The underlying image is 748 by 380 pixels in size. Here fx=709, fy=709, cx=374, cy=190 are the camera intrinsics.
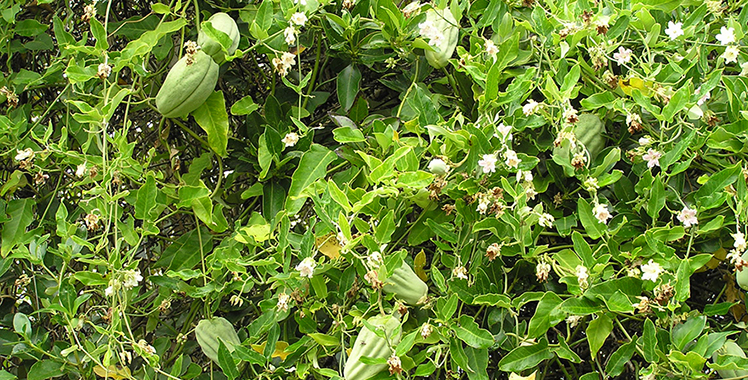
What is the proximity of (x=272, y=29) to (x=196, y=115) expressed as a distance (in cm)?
21

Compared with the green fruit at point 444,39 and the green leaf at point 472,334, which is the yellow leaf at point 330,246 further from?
the green fruit at point 444,39

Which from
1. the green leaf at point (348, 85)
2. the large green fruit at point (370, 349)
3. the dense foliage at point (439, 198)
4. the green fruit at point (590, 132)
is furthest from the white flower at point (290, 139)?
the green fruit at point (590, 132)

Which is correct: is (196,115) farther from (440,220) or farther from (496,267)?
(496,267)

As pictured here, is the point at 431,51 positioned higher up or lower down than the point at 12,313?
higher up

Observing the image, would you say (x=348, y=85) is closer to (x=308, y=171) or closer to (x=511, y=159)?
(x=308, y=171)

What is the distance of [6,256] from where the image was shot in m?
1.40

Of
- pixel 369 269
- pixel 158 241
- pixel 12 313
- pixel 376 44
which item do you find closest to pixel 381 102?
pixel 376 44

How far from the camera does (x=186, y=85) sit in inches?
47.4

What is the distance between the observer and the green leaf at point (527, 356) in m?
1.03

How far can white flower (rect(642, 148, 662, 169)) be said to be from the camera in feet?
3.54

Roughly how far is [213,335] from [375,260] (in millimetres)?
366

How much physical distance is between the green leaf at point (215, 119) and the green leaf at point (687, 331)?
805 millimetres

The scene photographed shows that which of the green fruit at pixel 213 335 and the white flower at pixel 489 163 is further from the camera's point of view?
the green fruit at pixel 213 335

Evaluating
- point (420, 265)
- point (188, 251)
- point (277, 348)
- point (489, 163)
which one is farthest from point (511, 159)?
point (188, 251)
